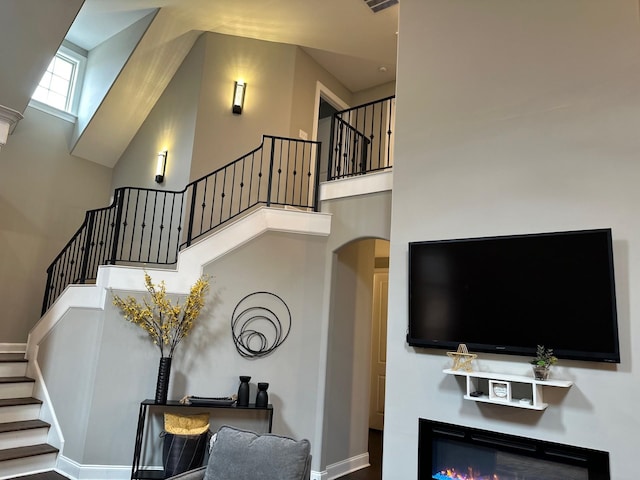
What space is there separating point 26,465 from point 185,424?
64.6 inches

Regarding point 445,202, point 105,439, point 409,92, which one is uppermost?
point 409,92

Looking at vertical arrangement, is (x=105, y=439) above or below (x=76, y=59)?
below

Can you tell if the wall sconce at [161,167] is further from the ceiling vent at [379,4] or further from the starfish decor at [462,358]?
the starfish decor at [462,358]

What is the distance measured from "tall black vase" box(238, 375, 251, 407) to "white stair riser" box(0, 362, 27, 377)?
2831 mm

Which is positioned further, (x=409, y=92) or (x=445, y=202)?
(x=409, y=92)

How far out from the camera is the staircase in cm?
407

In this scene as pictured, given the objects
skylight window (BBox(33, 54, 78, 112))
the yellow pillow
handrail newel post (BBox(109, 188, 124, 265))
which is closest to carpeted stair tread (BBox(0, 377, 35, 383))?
handrail newel post (BBox(109, 188, 124, 265))

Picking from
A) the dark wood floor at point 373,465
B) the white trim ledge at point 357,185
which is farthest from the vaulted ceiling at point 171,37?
the dark wood floor at point 373,465

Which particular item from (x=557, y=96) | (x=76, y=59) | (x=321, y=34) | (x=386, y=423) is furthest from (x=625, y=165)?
(x=76, y=59)

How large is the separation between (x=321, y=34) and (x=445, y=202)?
3673 millimetres

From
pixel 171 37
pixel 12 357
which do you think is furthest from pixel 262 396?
pixel 171 37

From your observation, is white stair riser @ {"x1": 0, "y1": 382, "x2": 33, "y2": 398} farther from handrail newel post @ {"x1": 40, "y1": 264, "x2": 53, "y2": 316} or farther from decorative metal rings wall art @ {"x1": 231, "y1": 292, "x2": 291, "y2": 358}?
decorative metal rings wall art @ {"x1": 231, "y1": 292, "x2": 291, "y2": 358}

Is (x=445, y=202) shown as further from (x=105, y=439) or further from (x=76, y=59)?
(x=76, y=59)

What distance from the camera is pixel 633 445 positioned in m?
2.48
